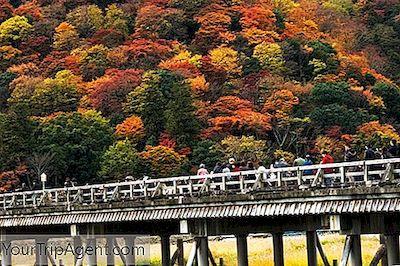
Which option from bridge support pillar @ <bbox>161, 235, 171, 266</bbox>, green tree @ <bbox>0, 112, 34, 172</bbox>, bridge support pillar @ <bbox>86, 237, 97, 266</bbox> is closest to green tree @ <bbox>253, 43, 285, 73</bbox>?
green tree @ <bbox>0, 112, 34, 172</bbox>

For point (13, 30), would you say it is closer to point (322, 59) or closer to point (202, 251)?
point (322, 59)

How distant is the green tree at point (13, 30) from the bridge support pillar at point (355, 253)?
79174mm

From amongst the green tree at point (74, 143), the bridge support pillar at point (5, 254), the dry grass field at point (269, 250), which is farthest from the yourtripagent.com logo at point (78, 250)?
the green tree at point (74, 143)

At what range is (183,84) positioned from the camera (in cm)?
8462

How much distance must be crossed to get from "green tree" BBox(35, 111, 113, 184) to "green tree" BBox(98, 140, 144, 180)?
4.30ft

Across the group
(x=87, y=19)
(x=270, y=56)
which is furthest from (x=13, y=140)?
(x=87, y=19)

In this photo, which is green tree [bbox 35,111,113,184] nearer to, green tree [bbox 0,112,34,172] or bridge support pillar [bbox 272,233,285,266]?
green tree [bbox 0,112,34,172]

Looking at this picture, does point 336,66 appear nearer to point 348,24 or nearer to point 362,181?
point 348,24

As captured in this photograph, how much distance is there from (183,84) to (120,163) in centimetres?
1023

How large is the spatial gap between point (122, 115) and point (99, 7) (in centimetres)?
3031

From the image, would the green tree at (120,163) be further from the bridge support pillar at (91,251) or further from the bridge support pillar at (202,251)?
the bridge support pillar at (202,251)

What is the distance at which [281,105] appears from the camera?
86.2 m

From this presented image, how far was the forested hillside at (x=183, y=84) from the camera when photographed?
79688mm

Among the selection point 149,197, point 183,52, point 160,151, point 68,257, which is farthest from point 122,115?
point 149,197
